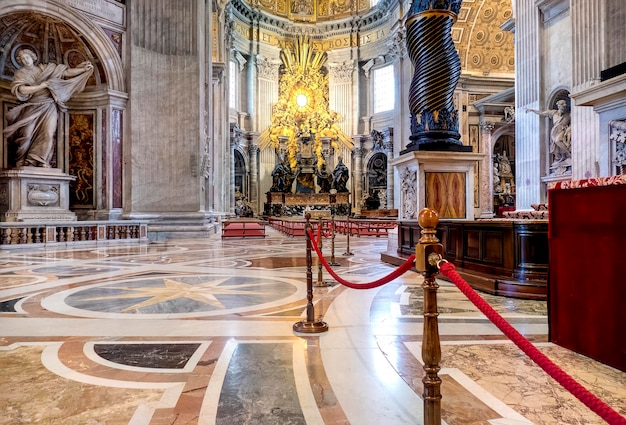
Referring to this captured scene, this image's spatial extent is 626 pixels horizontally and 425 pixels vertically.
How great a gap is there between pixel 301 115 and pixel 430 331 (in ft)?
98.1

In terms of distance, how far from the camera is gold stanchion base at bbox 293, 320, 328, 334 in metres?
3.24

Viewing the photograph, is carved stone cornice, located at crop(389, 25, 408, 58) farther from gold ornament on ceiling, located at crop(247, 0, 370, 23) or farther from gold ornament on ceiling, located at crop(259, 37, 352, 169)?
gold ornament on ceiling, located at crop(247, 0, 370, 23)

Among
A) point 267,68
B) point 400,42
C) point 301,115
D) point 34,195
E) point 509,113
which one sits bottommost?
point 34,195

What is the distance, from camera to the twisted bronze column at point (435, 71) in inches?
281

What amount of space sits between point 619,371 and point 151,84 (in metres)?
14.9

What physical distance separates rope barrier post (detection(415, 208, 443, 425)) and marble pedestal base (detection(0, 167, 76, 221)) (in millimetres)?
12505

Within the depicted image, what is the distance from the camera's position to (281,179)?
2928 centimetres

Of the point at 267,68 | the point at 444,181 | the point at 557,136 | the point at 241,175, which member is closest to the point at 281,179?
the point at 241,175

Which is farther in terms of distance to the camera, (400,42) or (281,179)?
(281,179)

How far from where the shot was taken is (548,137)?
1231 cm

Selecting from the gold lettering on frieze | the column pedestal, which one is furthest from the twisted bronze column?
the gold lettering on frieze

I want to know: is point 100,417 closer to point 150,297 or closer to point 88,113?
point 150,297

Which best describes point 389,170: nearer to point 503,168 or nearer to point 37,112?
point 503,168

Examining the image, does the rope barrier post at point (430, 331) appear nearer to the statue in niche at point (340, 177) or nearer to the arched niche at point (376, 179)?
the arched niche at point (376, 179)
